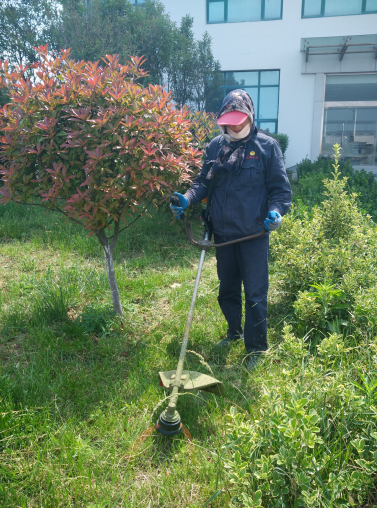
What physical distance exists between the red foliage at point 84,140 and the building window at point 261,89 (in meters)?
12.1

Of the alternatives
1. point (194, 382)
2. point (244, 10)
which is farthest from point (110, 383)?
point (244, 10)

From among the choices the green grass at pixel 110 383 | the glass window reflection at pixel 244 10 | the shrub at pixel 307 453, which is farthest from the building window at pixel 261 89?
the shrub at pixel 307 453

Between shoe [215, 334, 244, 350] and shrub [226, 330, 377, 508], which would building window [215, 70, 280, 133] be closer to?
shoe [215, 334, 244, 350]

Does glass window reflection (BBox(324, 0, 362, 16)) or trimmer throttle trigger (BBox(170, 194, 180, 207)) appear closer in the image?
trimmer throttle trigger (BBox(170, 194, 180, 207))

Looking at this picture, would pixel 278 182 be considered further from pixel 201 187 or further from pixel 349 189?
pixel 349 189

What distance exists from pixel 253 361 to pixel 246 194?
1255 mm

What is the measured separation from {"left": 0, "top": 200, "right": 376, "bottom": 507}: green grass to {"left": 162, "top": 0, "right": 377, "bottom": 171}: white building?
11.3 metres

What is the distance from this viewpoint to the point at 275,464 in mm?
1916

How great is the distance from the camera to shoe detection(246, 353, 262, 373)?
2.99 meters

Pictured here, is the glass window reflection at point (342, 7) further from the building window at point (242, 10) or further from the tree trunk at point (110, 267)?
the tree trunk at point (110, 267)

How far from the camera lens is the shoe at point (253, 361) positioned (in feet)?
9.82

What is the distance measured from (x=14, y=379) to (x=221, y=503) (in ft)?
5.42

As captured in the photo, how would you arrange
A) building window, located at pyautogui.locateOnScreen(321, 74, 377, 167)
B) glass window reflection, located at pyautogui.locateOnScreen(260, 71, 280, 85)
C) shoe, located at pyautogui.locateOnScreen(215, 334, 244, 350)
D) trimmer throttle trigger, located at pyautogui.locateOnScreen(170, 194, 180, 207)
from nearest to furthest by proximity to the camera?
1. trimmer throttle trigger, located at pyautogui.locateOnScreen(170, 194, 180, 207)
2. shoe, located at pyautogui.locateOnScreen(215, 334, 244, 350)
3. building window, located at pyautogui.locateOnScreen(321, 74, 377, 167)
4. glass window reflection, located at pyautogui.locateOnScreen(260, 71, 280, 85)

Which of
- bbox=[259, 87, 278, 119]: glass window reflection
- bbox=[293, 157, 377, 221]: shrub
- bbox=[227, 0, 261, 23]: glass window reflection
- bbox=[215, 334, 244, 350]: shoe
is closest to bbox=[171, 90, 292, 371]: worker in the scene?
bbox=[215, 334, 244, 350]: shoe
